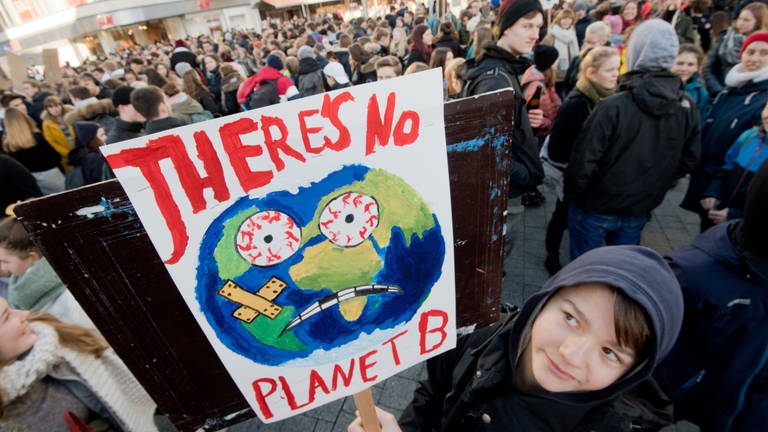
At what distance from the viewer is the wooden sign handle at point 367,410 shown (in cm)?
97

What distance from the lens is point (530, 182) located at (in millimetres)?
1975

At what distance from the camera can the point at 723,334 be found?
4.22ft

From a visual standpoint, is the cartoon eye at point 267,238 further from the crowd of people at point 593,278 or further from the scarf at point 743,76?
the scarf at point 743,76

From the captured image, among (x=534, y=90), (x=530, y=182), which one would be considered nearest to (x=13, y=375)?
(x=530, y=182)

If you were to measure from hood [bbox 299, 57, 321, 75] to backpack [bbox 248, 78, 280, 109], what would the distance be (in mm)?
603

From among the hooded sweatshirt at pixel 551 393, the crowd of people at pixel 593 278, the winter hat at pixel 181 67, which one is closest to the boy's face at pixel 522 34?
the crowd of people at pixel 593 278

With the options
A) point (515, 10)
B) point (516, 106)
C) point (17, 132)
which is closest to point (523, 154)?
point (516, 106)

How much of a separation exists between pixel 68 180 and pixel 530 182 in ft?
12.3

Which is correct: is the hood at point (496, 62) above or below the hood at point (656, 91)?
above

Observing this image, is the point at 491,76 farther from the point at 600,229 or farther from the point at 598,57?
the point at 600,229

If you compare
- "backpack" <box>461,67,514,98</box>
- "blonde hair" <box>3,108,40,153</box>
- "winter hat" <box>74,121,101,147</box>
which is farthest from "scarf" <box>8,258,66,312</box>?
"blonde hair" <box>3,108,40,153</box>

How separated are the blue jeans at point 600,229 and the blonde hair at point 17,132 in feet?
15.3

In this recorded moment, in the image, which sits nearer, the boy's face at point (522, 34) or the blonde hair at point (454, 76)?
the boy's face at point (522, 34)

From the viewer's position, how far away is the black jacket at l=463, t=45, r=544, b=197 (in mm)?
1842
